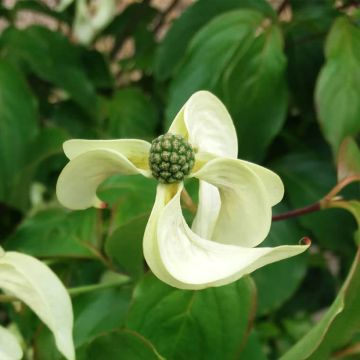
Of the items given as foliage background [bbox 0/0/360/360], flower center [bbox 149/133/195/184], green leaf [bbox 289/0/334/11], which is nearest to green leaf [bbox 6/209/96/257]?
foliage background [bbox 0/0/360/360]

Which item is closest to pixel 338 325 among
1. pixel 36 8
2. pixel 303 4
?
pixel 303 4

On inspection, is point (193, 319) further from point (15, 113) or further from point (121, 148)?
point (15, 113)

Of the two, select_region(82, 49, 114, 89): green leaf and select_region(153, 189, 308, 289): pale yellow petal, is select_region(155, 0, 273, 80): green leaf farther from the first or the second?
select_region(153, 189, 308, 289): pale yellow petal

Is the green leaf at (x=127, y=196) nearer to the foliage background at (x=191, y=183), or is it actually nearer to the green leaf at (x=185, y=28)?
the foliage background at (x=191, y=183)

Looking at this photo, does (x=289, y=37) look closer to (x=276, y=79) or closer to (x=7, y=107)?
(x=276, y=79)

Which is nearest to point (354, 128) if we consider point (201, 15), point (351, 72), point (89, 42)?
point (351, 72)
